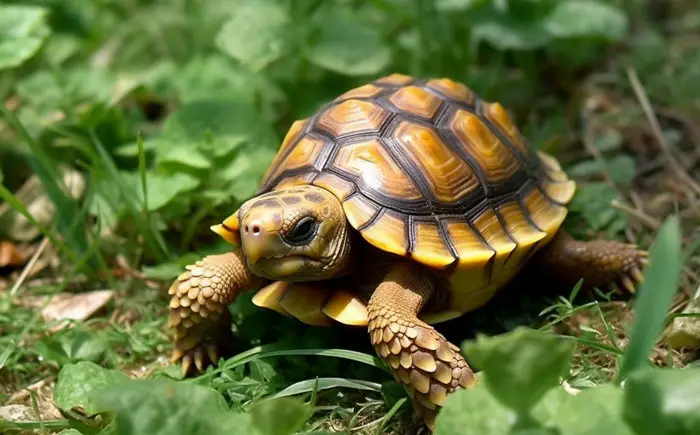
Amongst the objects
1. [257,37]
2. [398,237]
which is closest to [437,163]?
[398,237]

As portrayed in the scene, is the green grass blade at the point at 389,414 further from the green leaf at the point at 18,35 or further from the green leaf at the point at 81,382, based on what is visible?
the green leaf at the point at 18,35

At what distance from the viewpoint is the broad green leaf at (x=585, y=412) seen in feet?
4.17

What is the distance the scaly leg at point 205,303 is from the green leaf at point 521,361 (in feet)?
3.28

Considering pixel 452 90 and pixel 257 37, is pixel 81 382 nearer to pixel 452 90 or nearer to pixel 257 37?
pixel 452 90

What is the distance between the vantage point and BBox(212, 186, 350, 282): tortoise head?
1807 millimetres

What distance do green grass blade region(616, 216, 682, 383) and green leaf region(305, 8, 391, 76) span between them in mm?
1856

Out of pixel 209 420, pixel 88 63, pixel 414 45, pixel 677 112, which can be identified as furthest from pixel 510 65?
pixel 209 420

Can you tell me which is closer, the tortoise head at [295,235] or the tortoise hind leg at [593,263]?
the tortoise head at [295,235]

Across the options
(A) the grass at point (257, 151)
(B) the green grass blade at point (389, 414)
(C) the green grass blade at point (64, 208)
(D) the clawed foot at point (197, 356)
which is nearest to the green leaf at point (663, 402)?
(A) the grass at point (257, 151)

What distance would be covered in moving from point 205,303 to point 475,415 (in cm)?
95

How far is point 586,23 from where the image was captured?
10.7 ft

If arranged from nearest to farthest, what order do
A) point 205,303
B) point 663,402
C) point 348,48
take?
point 663,402 → point 205,303 → point 348,48

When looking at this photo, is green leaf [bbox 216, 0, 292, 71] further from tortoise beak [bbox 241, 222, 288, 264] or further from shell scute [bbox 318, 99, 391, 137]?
tortoise beak [bbox 241, 222, 288, 264]

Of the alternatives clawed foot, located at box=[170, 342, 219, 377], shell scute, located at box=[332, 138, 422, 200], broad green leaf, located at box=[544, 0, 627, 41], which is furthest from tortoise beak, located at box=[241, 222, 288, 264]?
broad green leaf, located at box=[544, 0, 627, 41]
